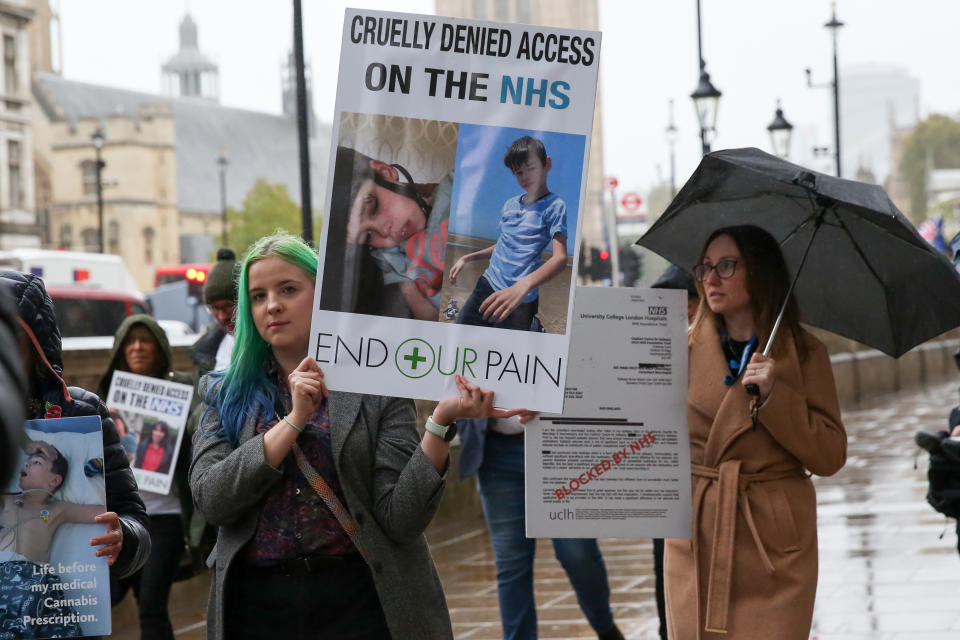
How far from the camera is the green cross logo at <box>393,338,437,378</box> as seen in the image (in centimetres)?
327

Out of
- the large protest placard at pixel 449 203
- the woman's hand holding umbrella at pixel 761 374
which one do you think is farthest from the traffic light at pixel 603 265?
the large protest placard at pixel 449 203

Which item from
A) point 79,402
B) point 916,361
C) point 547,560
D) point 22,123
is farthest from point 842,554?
point 22,123

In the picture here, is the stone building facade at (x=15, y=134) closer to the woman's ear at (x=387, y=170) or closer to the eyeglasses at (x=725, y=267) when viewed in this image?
the eyeglasses at (x=725, y=267)

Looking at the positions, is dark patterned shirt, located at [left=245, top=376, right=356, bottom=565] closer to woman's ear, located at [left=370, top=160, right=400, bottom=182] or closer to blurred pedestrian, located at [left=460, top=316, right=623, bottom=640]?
woman's ear, located at [left=370, top=160, right=400, bottom=182]

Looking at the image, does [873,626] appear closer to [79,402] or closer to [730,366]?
[730,366]

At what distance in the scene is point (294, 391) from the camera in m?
3.21

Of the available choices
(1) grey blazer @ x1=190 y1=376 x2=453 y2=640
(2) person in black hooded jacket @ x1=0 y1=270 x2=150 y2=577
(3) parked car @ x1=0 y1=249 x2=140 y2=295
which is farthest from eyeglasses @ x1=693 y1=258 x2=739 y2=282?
(3) parked car @ x1=0 y1=249 x2=140 y2=295

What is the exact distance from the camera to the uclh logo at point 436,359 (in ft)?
10.6

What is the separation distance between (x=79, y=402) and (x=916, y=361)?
89.1 ft

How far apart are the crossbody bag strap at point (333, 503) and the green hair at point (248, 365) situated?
20cm

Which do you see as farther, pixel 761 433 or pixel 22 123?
pixel 22 123

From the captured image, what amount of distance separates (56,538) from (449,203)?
1133 mm

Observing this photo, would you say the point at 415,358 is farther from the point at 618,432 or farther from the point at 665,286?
the point at 665,286

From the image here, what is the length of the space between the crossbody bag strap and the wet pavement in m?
2.76
